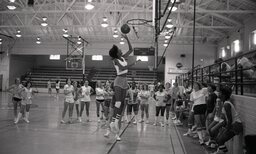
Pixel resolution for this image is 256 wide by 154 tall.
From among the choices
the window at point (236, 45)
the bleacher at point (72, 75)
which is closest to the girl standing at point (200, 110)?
the window at point (236, 45)

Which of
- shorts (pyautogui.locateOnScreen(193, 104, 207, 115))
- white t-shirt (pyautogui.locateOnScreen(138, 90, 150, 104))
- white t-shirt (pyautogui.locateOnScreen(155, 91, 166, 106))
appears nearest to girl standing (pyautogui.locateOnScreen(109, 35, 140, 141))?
shorts (pyautogui.locateOnScreen(193, 104, 207, 115))

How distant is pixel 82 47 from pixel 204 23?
41.8ft

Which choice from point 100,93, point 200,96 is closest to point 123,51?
point 100,93

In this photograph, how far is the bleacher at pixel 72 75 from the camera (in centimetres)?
3000

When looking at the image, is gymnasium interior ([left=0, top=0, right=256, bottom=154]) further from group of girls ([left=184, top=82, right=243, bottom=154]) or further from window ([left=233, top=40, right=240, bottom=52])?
group of girls ([left=184, top=82, right=243, bottom=154])

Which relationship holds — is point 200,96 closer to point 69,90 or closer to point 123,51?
point 69,90

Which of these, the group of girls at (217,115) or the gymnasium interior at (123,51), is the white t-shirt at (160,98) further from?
the group of girls at (217,115)

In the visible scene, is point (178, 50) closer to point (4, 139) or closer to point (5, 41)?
point (5, 41)

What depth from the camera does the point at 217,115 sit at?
5.02m

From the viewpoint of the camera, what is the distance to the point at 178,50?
2591 centimetres

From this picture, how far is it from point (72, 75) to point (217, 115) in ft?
90.4

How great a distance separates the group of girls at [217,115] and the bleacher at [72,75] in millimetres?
22896

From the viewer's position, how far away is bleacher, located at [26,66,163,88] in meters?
30.0

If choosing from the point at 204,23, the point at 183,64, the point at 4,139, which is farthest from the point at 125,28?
the point at 183,64
